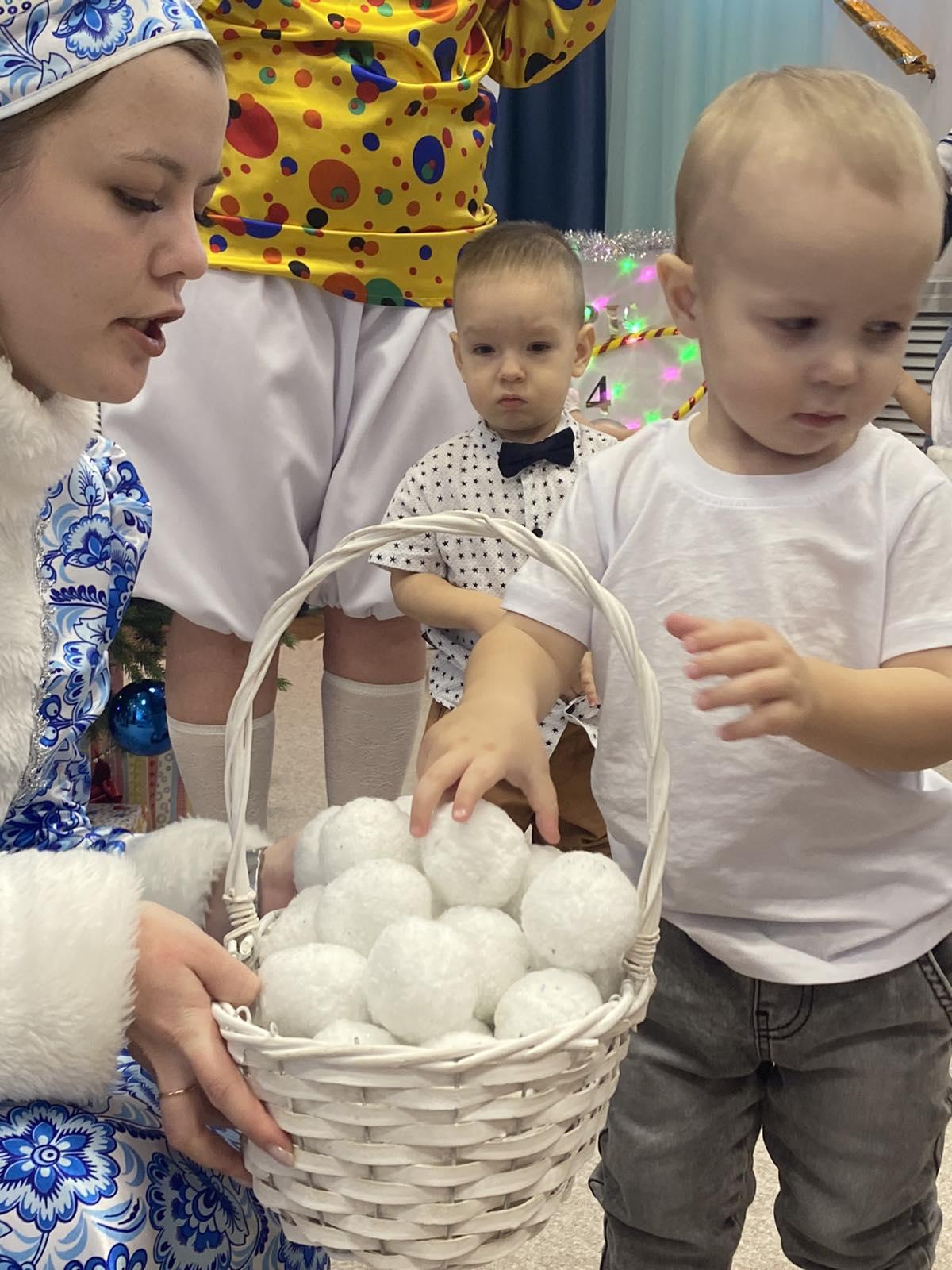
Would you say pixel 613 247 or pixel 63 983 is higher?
pixel 63 983

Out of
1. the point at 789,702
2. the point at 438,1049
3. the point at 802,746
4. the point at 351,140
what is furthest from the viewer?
the point at 351,140

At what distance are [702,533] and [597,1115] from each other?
351 mm

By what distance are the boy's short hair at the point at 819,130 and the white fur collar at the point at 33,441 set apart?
39cm

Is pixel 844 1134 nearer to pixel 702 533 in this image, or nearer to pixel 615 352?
pixel 702 533

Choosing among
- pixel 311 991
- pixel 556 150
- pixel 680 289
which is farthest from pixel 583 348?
pixel 556 150

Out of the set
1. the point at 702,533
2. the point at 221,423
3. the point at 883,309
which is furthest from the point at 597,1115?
the point at 221,423

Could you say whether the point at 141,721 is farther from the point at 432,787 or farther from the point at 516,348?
the point at 432,787

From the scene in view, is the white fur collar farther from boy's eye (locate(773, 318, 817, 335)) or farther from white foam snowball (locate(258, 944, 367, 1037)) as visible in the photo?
boy's eye (locate(773, 318, 817, 335))

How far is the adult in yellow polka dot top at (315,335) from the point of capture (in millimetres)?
1312

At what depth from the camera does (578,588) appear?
0.74 meters

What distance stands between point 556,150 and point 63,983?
291 centimetres

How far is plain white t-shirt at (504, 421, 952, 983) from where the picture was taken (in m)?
0.80

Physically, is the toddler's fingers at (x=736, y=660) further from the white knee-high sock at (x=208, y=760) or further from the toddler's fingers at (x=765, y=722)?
the white knee-high sock at (x=208, y=760)

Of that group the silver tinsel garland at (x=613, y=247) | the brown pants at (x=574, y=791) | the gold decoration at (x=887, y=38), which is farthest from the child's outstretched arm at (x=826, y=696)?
the gold decoration at (x=887, y=38)
